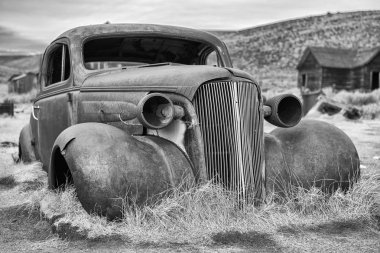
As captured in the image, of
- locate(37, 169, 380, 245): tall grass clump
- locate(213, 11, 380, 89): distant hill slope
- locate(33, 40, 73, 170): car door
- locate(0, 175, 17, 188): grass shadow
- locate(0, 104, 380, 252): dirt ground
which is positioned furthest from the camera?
locate(213, 11, 380, 89): distant hill slope

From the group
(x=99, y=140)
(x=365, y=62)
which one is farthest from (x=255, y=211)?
(x=365, y=62)

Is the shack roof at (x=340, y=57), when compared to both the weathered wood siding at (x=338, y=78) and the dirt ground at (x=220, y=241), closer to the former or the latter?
the weathered wood siding at (x=338, y=78)

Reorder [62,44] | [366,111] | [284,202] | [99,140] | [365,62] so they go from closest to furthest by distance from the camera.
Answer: [99,140] < [284,202] < [62,44] < [366,111] < [365,62]

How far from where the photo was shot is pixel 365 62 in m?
36.9

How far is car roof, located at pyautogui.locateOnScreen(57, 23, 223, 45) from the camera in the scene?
16.8 ft

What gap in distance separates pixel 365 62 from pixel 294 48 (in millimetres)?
28975

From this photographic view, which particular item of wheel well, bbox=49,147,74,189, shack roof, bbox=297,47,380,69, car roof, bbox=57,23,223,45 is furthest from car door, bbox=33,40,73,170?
shack roof, bbox=297,47,380,69

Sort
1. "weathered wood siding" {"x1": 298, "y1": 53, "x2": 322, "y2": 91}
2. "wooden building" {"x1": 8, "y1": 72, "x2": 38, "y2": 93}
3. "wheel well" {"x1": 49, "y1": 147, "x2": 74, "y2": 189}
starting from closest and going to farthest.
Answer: "wheel well" {"x1": 49, "y1": 147, "x2": 74, "y2": 189} < "weathered wood siding" {"x1": 298, "y1": 53, "x2": 322, "y2": 91} < "wooden building" {"x1": 8, "y1": 72, "x2": 38, "y2": 93}

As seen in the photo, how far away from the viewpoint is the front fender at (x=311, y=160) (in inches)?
167

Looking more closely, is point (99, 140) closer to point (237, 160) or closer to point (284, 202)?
point (237, 160)

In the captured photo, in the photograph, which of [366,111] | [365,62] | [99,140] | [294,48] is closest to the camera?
[99,140]

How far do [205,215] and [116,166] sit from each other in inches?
29.8

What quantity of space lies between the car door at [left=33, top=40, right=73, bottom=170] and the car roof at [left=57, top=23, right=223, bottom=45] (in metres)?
0.21

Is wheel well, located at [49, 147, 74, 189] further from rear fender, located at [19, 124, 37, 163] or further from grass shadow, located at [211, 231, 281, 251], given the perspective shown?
rear fender, located at [19, 124, 37, 163]
